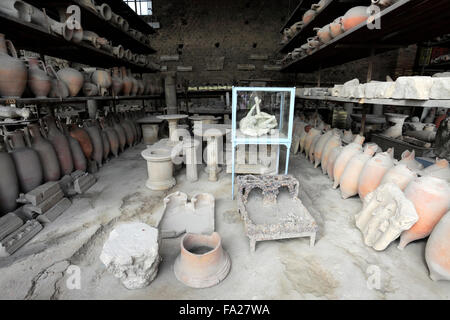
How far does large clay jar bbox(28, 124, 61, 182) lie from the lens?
2963 millimetres

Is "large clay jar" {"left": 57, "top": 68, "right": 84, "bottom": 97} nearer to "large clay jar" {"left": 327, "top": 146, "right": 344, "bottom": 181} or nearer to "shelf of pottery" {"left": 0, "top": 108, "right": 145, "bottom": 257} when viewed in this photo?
"shelf of pottery" {"left": 0, "top": 108, "right": 145, "bottom": 257}

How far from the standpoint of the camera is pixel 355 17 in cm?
308

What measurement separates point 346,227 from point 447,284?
86cm

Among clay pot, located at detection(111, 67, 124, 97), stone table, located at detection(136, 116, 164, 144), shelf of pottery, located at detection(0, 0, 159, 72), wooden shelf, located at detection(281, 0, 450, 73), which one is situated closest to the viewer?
wooden shelf, located at detection(281, 0, 450, 73)

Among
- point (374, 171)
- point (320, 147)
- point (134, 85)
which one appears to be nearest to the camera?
point (374, 171)

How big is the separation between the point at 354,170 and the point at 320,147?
4.24 feet

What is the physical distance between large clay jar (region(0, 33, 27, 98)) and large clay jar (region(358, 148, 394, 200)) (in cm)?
399

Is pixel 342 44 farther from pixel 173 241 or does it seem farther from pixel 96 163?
pixel 96 163

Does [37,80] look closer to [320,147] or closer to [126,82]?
[126,82]

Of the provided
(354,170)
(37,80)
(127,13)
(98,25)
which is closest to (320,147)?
(354,170)

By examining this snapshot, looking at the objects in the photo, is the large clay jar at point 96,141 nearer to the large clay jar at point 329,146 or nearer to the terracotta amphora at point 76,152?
the terracotta amphora at point 76,152

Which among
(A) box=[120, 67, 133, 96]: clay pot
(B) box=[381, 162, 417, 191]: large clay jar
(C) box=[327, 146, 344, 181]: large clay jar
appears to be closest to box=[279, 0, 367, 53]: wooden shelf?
(C) box=[327, 146, 344, 181]: large clay jar
